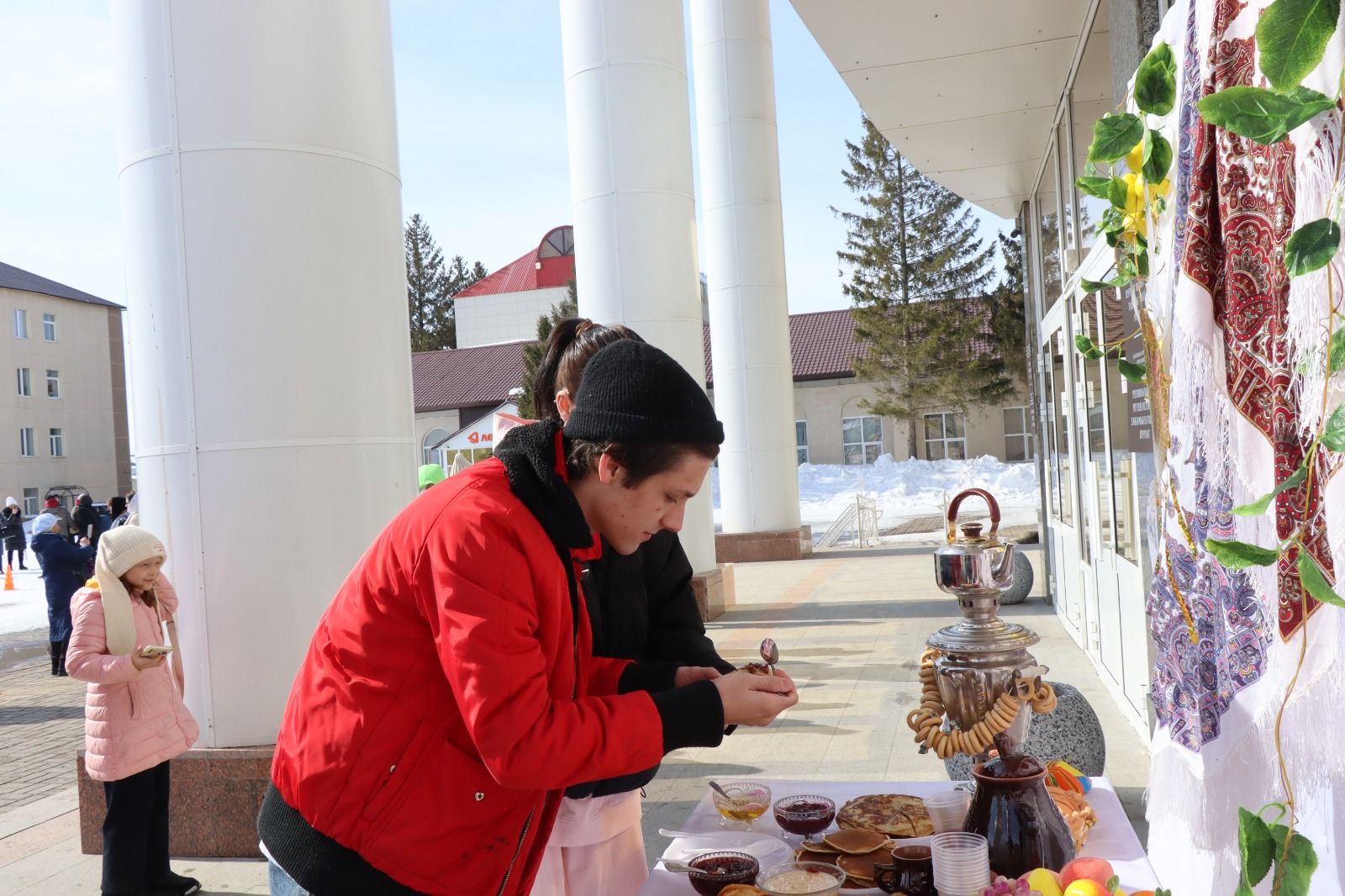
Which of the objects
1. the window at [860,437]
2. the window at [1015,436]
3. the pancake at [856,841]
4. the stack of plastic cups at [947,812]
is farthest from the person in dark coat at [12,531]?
the window at [1015,436]

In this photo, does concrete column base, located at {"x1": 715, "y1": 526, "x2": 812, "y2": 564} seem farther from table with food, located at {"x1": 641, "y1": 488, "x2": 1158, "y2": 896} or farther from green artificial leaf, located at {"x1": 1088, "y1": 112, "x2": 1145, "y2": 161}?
green artificial leaf, located at {"x1": 1088, "y1": 112, "x2": 1145, "y2": 161}

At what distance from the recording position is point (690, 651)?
2.72 m

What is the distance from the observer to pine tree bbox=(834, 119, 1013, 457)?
3956cm

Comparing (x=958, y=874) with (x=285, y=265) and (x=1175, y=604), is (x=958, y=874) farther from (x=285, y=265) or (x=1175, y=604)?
(x=285, y=265)

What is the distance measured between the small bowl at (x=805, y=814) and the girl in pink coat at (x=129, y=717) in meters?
3.13

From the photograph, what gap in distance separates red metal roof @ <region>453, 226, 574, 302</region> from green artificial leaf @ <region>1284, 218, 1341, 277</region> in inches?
1961

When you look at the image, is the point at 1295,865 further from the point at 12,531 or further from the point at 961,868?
the point at 12,531

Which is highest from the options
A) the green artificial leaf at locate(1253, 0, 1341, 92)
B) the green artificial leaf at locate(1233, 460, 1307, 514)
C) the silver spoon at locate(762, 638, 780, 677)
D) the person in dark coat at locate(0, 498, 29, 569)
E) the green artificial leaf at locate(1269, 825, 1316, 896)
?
the green artificial leaf at locate(1253, 0, 1341, 92)

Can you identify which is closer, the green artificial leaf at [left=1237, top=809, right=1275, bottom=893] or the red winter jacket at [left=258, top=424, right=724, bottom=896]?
the green artificial leaf at [left=1237, top=809, right=1275, bottom=893]

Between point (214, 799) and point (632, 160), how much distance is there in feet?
23.6

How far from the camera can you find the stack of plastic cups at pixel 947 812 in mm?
2225

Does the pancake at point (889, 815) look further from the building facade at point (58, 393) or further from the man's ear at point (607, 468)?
the building facade at point (58, 393)

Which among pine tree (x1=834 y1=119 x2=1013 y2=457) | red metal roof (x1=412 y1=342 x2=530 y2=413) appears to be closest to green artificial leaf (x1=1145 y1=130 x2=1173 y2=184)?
pine tree (x1=834 y1=119 x2=1013 y2=457)

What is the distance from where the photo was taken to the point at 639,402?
6.03 ft
